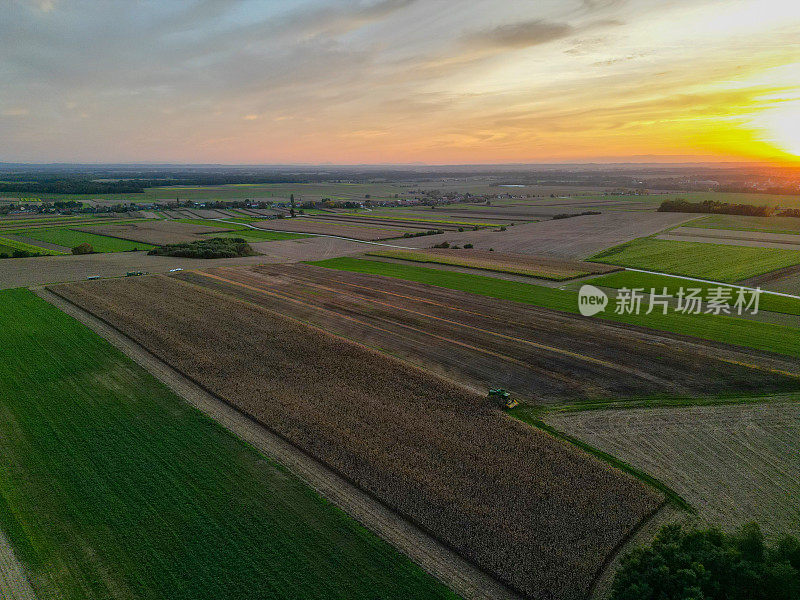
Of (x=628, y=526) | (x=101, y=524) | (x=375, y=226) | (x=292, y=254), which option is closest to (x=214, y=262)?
(x=292, y=254)

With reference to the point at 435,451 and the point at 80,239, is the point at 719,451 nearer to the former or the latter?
the point at 435,451

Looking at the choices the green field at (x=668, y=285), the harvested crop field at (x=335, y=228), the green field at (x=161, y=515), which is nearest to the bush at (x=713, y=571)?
the green field at (x=161, y=515)

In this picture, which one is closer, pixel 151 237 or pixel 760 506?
pixel 760 506

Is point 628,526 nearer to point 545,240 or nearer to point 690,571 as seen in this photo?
point 690,571

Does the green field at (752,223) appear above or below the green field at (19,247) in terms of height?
above

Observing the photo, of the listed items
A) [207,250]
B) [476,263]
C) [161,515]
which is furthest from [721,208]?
[161,515]

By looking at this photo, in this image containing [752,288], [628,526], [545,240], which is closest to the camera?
[628,526]

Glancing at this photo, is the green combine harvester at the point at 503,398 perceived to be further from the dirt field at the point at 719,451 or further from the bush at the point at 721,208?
the bush at the point at 721,208
